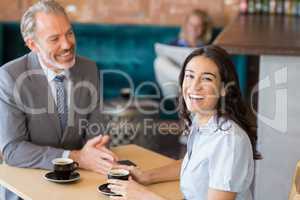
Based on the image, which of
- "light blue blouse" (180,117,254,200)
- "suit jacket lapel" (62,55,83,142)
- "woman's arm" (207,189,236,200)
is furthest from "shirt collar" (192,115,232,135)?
"suit jacket lapel" (62,55,83,142)

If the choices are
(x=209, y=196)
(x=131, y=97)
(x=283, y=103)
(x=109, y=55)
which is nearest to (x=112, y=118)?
(x=131, y=97)

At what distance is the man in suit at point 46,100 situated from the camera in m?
2.59

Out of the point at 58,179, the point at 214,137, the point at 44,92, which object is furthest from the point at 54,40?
the point at 214,137

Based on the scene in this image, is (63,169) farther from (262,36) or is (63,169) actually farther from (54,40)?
(262,36)

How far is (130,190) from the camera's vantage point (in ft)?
7.23

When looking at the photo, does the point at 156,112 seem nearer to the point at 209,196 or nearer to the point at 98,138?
the point at 98,138

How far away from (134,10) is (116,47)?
15.5 inches

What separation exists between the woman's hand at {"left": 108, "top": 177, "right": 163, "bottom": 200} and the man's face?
0.71 m

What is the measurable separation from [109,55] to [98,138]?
3630mm

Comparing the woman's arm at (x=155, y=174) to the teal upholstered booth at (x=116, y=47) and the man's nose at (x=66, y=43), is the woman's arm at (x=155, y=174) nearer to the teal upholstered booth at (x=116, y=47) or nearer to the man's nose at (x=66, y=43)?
the man's nose at (x=66, y=43)

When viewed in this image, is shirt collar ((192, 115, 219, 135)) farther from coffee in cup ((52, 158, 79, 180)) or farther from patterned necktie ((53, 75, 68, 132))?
patterned necktie ((53, 75, 68, 132))

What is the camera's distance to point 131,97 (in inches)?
220

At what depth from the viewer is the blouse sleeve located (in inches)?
80.5

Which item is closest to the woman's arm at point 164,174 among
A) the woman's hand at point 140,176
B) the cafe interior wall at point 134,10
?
the woman's hand at point 140,176
